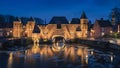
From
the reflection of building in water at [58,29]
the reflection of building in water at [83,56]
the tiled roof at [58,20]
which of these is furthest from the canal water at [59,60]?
the tiled roof at [58,20]

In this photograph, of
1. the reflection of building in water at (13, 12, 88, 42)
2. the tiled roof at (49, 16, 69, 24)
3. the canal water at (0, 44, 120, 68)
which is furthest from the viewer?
the tiled roof at (49, 16, 69, 24)

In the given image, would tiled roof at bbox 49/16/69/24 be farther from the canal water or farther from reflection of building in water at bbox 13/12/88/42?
the canal water

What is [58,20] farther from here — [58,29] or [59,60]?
[59,60]

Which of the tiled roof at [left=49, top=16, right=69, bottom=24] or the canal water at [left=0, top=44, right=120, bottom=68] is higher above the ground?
the tiled roof at [left=49, top=16, right=69, bottom=24]

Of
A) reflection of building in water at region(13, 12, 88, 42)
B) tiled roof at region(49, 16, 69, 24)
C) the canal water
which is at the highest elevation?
tiled roof at region(49, 16, 69, 24)

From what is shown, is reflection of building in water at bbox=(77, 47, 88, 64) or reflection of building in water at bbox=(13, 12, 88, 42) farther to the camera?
reflection of building in water at bbox=(13, 12, 88, 42)

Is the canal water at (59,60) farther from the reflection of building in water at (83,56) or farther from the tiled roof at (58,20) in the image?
the tiled roof at (58,20)

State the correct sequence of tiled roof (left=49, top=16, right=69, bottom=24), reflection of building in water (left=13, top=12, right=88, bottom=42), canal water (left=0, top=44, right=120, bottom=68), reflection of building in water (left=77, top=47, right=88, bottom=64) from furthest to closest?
1. tiled roof (left=49, top=16, right=69, bottom=24)
2. reflection of building in water (left=13, top=12, right=88, bottom=42)
3. reflection of building in water (left=77, top=47, right=88, bottom=64)
4. canal water (left=0, top=44, right=120, bottom=68)

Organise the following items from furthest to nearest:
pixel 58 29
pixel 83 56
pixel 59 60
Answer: pixel 58 29 < pixel 83 56 < pixel 59 60

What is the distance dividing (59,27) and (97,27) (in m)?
13.1

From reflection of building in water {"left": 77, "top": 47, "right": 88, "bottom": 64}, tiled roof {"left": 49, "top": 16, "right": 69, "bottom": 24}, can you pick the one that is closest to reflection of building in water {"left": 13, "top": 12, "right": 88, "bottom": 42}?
tiled roof {"left": 49, "top": 16, "right": 69, "bottom": 24}

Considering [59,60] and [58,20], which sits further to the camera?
[58,20]

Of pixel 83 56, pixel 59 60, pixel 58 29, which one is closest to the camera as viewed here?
pixel 59 60

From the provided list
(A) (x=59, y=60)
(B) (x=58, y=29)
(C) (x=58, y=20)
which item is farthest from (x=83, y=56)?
(C) (x=58, y=20)
